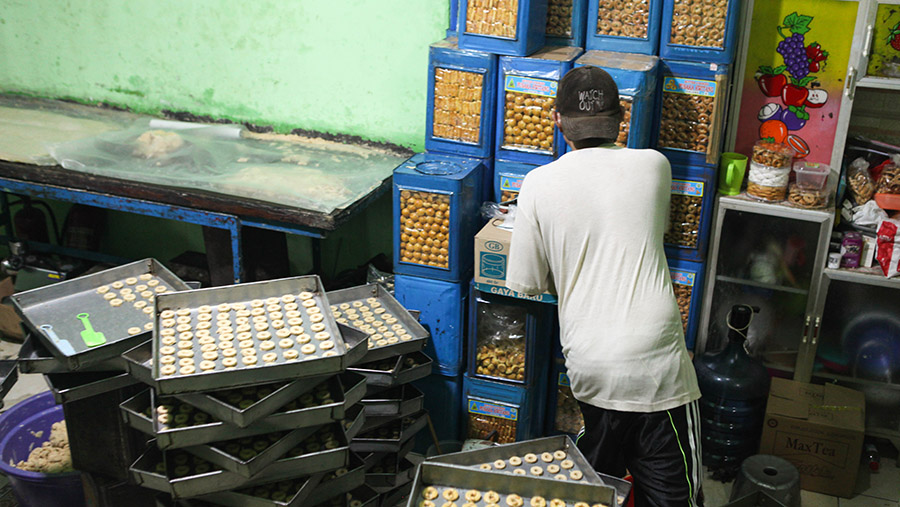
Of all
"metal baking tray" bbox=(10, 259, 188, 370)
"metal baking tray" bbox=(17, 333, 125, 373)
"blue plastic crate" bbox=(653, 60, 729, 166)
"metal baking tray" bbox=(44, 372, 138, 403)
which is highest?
"blue plastic crate" bbox=(653, 60, 729, 166)

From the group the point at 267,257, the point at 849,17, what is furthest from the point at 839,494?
the point at 267,257

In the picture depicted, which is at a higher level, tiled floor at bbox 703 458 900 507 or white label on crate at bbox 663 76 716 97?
white label on crate at bbox 663 76 716 97

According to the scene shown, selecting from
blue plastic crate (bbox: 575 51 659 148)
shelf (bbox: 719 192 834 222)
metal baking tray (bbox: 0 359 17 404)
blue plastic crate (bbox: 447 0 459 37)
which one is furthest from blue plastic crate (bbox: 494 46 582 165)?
metal baking tray (bbox: 0 359 17 404)

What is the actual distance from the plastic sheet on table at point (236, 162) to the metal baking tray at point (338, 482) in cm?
113

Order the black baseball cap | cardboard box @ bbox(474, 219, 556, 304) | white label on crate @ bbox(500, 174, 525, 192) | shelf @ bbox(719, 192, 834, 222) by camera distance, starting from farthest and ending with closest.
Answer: shelf @ bbox(719, 192, 834, 222)
white label on crate @ bbox(500, 174, 525, 192)
cardboard box @ bbox(474, 219, 556, 304)
the black baseball cap

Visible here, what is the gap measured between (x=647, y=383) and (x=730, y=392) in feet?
4.61

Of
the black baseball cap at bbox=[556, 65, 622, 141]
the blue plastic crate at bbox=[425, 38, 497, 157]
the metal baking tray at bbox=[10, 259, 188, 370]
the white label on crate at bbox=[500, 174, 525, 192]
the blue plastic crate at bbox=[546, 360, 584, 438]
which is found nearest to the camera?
the black baseball cap at bbox=[556, 65, 622, 141]

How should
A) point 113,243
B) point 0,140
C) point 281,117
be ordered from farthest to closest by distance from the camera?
point 113,243, point 281,117, point 0,140

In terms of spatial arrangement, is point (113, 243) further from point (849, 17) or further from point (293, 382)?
point (849, 17)

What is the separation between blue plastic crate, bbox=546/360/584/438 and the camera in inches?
144

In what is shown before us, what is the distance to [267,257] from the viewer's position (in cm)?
410

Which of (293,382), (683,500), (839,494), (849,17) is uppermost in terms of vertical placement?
(849,17)

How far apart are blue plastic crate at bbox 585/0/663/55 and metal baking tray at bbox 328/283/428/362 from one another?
1.42 metres

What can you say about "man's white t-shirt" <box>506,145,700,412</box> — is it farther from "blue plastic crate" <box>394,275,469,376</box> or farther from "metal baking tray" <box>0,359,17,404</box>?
"metal baking tray" <box>0,359,17,404</box>
